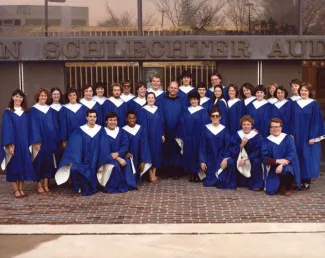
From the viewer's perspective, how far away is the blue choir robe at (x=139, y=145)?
31.6 feet

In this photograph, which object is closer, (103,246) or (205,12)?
(103,246)

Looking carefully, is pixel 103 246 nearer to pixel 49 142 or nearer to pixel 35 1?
pixel 49 142

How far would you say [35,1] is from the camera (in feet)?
40.2

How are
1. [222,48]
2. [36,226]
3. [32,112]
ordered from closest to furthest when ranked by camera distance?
[36,226] < [32,112] < [222,48]

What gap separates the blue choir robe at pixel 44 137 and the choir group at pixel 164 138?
0.02m

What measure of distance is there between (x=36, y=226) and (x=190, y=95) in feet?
13.2

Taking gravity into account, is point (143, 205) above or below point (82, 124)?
below

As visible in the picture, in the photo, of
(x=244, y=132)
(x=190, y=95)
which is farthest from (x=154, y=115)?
(x=244, y=132)

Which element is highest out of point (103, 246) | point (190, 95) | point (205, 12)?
point (205, 12)

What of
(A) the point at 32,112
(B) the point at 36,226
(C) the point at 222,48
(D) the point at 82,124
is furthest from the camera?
(C) the point at 222,48

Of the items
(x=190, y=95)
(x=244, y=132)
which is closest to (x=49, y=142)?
(x=190, y=95)

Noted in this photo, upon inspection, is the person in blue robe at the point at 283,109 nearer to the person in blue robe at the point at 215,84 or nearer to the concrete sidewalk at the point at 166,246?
the person in blue robe at the point at 215,84

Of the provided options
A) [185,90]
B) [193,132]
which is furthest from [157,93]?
[193,132]

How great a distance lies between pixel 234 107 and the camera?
1002 centimetres
